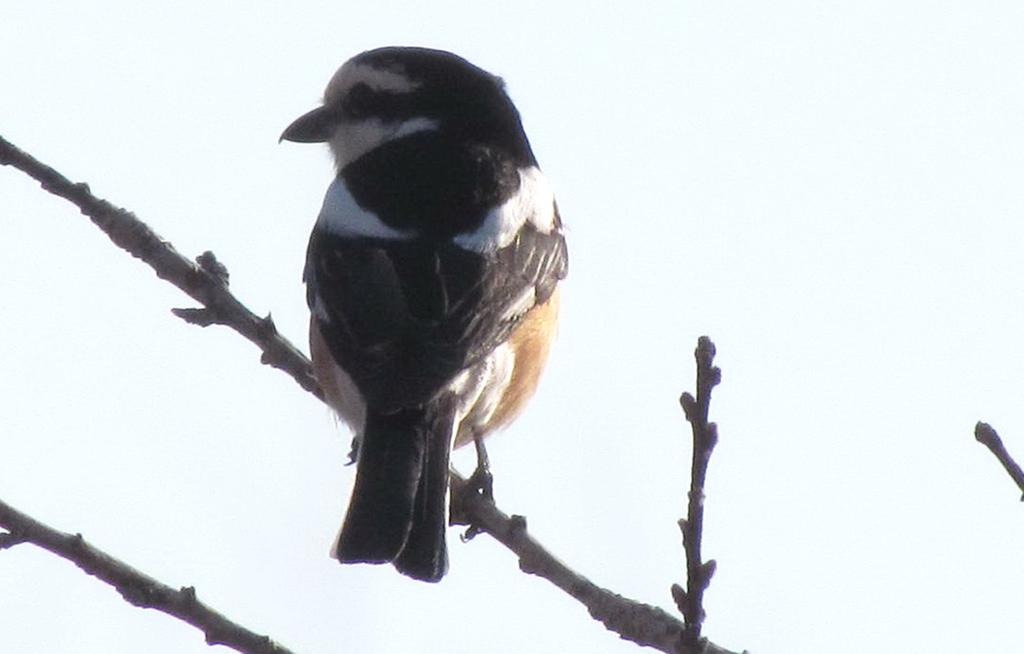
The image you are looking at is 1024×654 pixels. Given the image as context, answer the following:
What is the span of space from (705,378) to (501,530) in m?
1.67

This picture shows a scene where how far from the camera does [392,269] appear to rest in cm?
515

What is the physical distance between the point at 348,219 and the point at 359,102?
1.22 m

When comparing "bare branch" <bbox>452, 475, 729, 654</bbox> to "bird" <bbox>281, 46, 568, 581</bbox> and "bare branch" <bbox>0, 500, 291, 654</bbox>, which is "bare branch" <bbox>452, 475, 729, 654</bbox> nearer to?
"bird" <bbox>281, 46, 568, 581</bbox>

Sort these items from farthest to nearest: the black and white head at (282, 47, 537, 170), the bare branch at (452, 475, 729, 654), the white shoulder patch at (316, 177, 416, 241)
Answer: the black and white head at (282, 47, 537, 170)
the white shoulder patch at (316, 177, 416, 241)
the bare branch at (452, 475, 729, 654)

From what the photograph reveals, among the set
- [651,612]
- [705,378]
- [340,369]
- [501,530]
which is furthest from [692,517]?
[340,369]

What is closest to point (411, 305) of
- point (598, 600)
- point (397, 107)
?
point (598, 600)

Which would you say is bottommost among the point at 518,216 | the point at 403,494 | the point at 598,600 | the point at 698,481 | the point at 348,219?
the point at 698,481

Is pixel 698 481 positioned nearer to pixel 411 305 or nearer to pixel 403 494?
pixel 403 494

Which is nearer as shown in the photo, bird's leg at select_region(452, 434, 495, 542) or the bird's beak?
bird's leg at select_region(452, 434, 495, 542)

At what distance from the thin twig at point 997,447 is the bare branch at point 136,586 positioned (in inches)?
52.1

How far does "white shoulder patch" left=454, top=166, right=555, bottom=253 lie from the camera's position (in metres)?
5.41

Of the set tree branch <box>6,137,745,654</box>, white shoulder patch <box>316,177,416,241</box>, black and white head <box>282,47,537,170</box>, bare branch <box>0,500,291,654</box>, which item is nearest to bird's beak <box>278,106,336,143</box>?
black and white head <box>282,47,537,170</box>

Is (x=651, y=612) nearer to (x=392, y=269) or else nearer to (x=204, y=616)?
(x=204, y=616)

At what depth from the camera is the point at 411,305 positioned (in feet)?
16.4
